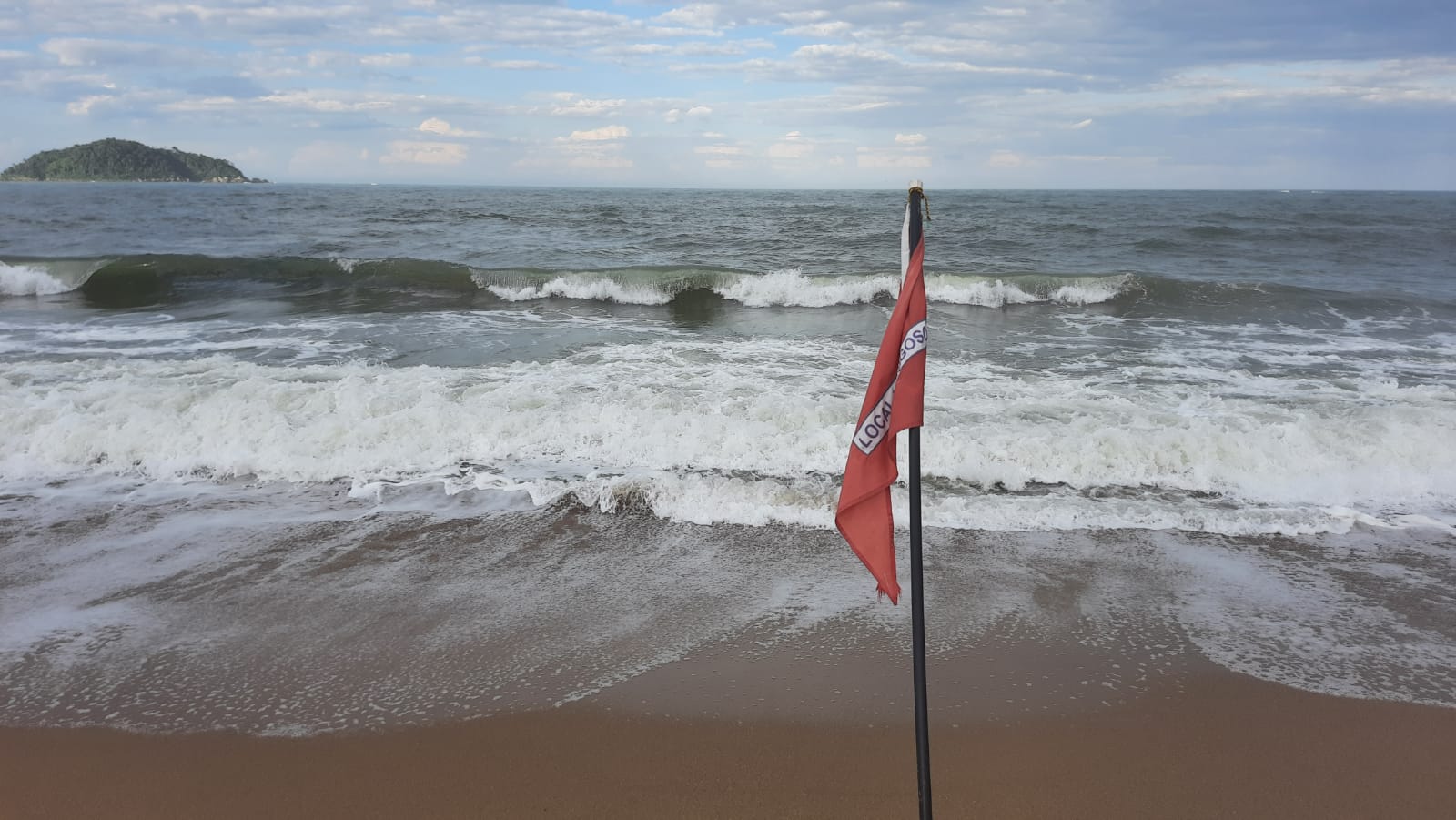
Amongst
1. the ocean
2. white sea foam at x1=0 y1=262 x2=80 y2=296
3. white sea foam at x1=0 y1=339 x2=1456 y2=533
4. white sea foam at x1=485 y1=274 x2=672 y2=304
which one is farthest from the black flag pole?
white sea foam at x1=0 y1=262 x2=80 y2=296

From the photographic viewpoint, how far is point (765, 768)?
3.62 meters

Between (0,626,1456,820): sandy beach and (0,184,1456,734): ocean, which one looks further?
(0,184,1456,734): ocean

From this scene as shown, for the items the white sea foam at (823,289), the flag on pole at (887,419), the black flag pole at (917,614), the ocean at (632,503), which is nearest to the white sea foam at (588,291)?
the white sea foam at (823,289)

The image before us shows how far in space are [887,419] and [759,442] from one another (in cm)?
545

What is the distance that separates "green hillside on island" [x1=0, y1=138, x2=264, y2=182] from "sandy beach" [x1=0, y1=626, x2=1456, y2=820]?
14035 centimetres

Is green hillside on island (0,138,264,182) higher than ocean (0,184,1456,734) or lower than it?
higher

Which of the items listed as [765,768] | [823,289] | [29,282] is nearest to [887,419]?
[765,768]

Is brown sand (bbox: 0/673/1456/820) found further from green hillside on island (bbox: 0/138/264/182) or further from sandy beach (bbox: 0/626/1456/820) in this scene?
green hillside on island (bbox: 0/138/264/182)

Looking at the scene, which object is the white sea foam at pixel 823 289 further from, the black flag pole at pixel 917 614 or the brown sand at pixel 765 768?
the black flag pole at pixel 917 614

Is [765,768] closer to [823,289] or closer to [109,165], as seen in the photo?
[823,289]

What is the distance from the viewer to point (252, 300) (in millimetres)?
17469

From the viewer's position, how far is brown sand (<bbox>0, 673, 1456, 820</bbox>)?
3420 millimetres

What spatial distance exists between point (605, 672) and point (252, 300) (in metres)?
16.9

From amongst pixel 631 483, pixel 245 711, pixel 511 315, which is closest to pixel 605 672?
pixel 245 711
